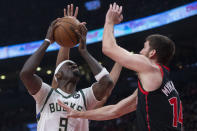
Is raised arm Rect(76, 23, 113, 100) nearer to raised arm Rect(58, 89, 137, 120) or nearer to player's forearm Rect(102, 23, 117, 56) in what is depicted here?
raised arm Rect(58, 89, 137, 120)

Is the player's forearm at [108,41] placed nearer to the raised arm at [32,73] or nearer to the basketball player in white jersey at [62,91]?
the basketball player in white jersey at [62,91]

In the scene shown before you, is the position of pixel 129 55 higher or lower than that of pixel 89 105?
higher

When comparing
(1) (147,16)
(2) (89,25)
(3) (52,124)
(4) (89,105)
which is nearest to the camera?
(3) (52,124)

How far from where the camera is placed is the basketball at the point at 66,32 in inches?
133

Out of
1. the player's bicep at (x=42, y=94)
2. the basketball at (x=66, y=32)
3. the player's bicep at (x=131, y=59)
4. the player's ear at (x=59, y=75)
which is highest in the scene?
the basketball at (x=66, y=32)

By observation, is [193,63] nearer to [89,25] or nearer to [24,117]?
[89,25]

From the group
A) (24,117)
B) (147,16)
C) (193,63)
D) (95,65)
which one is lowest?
(24,117)

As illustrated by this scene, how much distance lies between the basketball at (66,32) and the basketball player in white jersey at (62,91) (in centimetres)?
7

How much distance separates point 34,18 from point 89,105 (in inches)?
739

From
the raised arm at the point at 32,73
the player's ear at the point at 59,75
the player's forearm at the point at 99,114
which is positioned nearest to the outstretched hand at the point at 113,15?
the raised arm at the point at 32,73

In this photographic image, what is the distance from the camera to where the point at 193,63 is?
1641 cm

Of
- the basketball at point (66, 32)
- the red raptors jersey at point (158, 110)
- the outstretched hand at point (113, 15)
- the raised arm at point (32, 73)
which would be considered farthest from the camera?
the basketball at point (66, 32)

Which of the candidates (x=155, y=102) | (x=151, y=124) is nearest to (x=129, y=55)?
(x=155, y=102)

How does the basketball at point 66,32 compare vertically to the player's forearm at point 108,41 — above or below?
above
